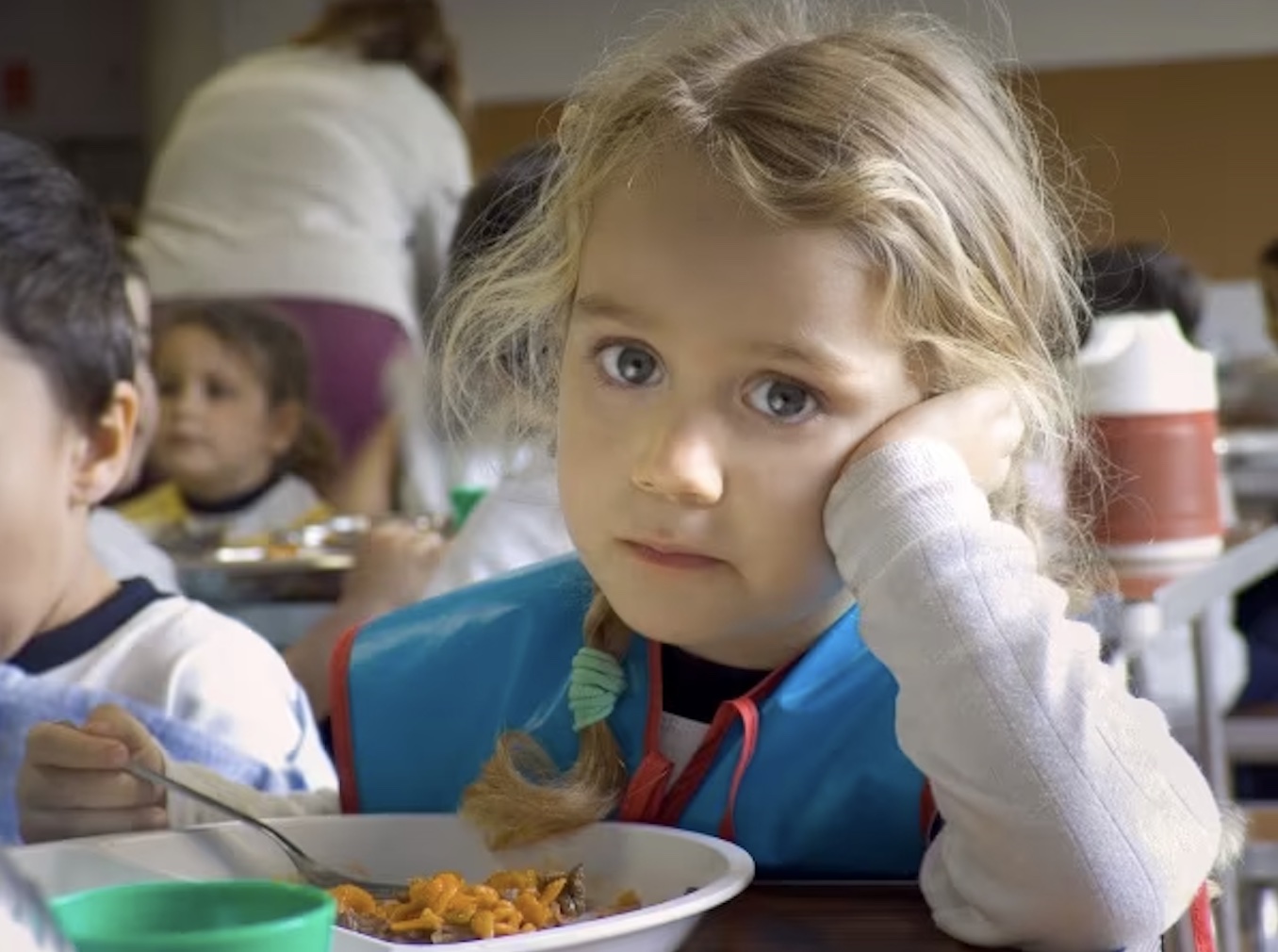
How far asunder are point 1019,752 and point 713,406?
0.19m

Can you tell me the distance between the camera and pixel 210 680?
4.39 ft

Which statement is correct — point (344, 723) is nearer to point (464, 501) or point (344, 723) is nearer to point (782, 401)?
point (782, 401)

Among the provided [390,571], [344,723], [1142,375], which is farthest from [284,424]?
[344,723]

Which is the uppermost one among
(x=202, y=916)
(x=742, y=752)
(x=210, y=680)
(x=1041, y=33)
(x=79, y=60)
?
(x=202, y=916)

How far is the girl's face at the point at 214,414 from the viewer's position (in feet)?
11.6

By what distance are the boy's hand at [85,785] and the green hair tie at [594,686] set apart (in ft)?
0.67

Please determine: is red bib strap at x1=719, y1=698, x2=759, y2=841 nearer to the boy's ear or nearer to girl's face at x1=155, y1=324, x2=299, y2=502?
the boy's ear

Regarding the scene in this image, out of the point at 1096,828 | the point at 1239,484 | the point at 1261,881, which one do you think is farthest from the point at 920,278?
the point at 1239,484

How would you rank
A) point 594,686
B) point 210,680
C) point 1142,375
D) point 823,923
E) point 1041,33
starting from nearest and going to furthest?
1. point 823,923
2. point 594,686
3. point 210,680
4. point 1142,375
5. point 1041,33

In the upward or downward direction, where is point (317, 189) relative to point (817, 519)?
downward

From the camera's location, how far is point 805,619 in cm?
98

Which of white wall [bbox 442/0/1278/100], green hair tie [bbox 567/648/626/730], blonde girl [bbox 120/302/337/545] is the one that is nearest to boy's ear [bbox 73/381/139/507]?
green hair tie [bbox 567/648/626/730]

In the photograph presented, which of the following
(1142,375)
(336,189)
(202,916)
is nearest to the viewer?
(202,916)

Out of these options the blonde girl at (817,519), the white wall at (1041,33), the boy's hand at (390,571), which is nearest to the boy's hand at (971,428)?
the blonde girl at (817,519)
